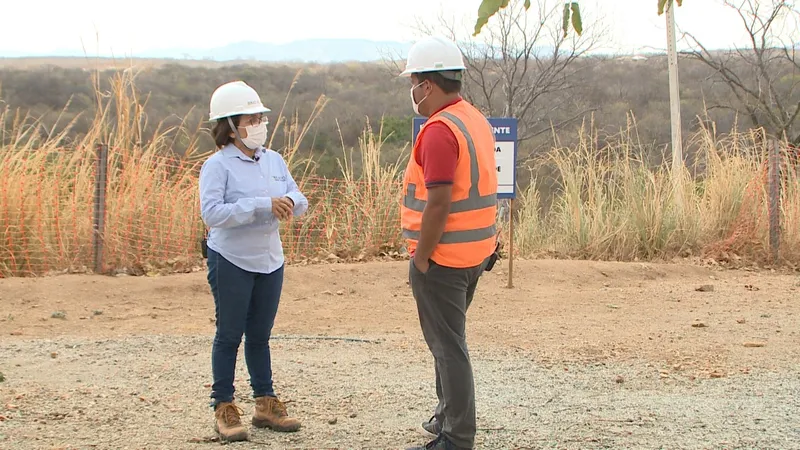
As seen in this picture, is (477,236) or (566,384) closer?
(477,236)

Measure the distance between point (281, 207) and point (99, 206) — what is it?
6362 mm

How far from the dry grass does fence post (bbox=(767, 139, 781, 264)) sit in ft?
0.46

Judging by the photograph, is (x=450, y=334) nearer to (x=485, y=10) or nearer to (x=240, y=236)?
(x=240, y=236)

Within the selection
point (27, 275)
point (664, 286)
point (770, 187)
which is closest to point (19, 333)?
point (27, 275)

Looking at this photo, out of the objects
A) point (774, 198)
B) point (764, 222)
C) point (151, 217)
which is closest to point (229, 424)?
point (151, 217)

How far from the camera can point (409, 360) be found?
24.1ft

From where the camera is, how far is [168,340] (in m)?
8.11

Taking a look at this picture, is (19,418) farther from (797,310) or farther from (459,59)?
(797,310)

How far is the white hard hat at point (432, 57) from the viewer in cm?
452

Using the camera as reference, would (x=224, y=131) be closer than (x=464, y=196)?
No

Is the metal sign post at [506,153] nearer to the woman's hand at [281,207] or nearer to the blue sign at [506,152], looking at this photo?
the blue sign at [506,152]

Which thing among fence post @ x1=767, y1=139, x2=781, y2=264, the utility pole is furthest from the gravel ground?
the utility pole

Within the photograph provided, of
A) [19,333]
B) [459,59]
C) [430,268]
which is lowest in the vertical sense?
[19,333]

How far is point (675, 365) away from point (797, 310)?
3.04 metres
